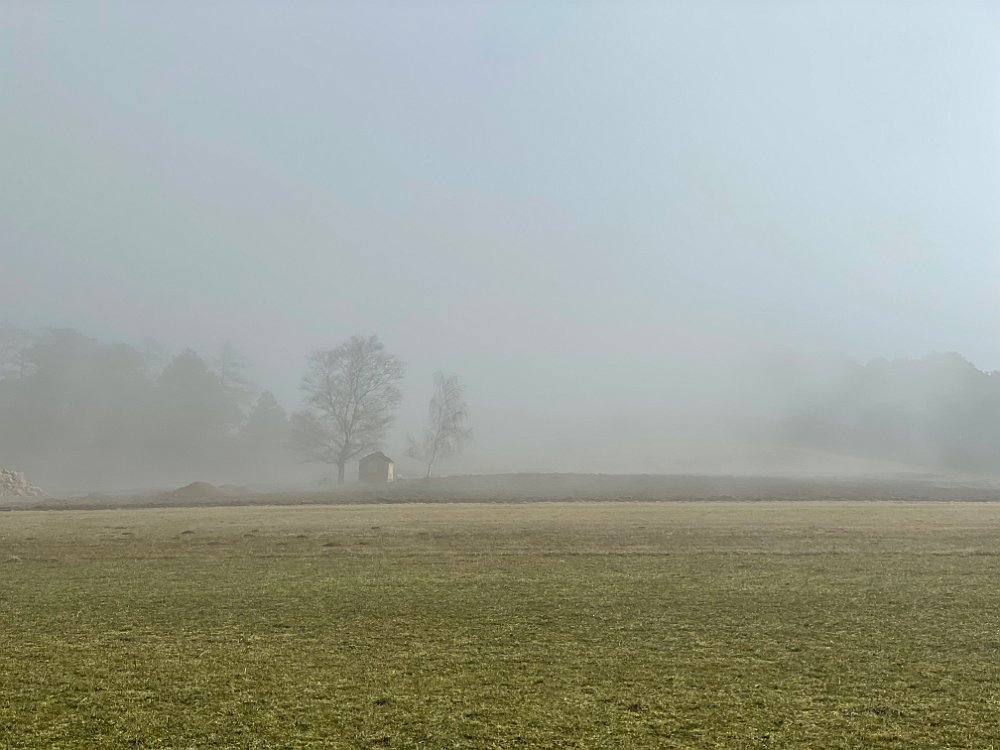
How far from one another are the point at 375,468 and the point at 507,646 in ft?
209

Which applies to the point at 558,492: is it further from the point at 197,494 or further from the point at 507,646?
the point at 507,646

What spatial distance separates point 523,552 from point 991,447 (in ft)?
345

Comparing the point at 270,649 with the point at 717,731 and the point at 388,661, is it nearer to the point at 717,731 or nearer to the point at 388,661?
the point at 388,661

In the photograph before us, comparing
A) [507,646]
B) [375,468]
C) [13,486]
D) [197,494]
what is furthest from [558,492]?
[507,646]

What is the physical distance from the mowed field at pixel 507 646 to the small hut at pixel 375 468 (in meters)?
51.0

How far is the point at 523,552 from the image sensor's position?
20.1 metres

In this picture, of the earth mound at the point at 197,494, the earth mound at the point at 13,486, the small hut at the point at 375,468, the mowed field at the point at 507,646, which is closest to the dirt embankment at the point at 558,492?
the earth mound at the point at 197,494

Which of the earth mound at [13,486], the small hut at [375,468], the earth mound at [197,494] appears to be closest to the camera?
the earth mound at [197,494]

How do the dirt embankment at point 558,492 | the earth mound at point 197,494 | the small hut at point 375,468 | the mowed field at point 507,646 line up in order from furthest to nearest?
1. the small hut at point 375,468
2. the earth mound at point 197,494
3. the dirt embankment at point 558,492
4. the mowed field at point 507,646

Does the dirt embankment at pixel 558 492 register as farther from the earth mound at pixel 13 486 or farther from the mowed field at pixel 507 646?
the mowed field at pixel 507 646

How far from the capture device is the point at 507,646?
33.6ft

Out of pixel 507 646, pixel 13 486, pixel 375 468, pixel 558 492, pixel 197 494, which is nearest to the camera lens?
pixel 507 646

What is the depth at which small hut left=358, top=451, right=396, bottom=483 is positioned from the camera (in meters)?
72.2

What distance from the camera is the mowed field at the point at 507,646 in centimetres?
710
